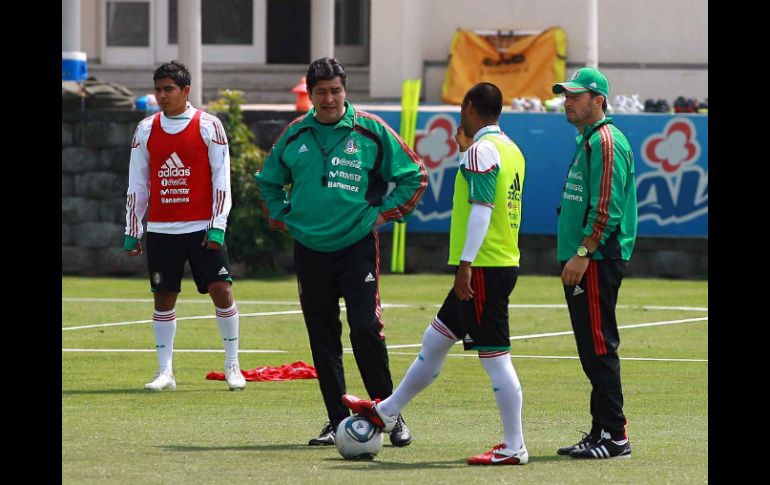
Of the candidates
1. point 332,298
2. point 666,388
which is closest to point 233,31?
point 666,388

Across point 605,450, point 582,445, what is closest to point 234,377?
point 582,445

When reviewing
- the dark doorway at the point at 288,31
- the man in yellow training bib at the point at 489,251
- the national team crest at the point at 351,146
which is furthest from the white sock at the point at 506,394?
the dark doorway at the point at 288,31

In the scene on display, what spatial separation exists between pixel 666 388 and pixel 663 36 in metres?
16.7

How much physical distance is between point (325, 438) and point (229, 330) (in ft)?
9.66

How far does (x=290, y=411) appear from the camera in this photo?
419 inches

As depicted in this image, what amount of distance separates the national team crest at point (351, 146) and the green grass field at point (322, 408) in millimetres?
1628

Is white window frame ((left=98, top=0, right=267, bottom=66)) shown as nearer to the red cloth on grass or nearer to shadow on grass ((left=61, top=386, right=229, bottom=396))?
the red cloth on grass

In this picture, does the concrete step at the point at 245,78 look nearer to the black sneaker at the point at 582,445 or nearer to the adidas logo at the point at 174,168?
the adidas logo at the point at 174,168

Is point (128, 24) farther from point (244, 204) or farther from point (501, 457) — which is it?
point (501, 457)

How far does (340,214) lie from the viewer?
8859mm

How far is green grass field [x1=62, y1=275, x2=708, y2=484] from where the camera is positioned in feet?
26.0

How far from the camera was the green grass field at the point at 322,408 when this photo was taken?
7.94m

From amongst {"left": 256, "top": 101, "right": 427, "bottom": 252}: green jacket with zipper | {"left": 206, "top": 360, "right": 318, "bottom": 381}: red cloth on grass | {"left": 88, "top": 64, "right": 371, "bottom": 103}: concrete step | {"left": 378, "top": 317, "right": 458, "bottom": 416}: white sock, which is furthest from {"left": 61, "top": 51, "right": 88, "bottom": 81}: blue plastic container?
{"left": 378, "top": 317, "right": 458, "bottom": 416}: white sock

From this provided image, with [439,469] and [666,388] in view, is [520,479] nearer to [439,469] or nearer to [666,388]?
[439,469]
